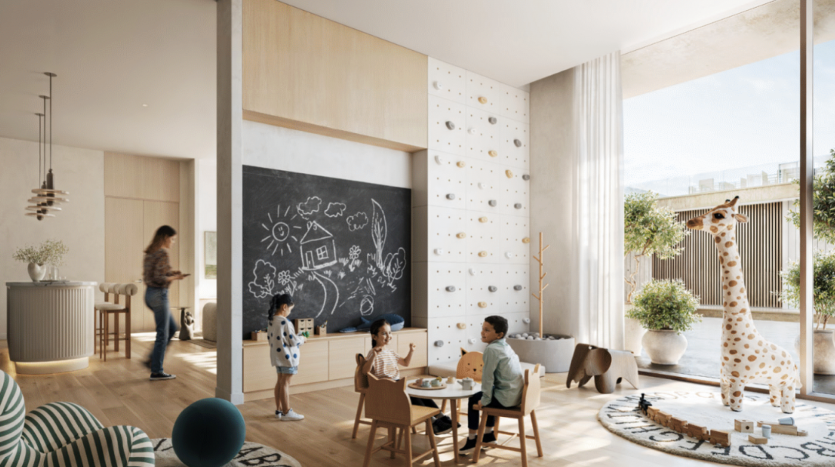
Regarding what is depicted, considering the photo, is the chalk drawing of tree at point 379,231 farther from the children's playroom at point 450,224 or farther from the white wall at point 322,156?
the white wall at point 322,156

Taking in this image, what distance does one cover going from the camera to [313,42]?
5801mm

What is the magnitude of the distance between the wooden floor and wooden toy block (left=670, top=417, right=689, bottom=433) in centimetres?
46

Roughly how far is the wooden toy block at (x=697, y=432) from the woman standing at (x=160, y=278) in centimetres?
519

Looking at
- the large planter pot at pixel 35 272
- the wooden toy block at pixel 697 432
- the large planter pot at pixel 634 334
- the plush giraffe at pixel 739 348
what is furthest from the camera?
the large planter pot at pixel 634 334

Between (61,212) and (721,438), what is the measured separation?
11.6 meters

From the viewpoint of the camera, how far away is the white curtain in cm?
718

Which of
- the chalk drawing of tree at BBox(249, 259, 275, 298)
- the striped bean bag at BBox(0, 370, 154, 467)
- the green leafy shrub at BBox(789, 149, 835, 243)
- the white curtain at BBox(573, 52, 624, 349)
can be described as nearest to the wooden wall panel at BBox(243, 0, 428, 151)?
the chalk drawing of tree at BBox(249, 259, 275, 298)

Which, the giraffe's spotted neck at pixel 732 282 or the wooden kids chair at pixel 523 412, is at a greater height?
the giraffe's spotted neck at pixel 732 282

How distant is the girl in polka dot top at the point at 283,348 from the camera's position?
451cm

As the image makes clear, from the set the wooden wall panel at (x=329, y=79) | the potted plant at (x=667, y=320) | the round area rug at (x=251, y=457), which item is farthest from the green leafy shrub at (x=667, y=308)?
the round area rug at (x=251, y=457)

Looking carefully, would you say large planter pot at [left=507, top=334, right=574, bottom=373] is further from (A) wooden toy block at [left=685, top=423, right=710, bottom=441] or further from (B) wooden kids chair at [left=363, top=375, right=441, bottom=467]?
(B) wooden kids chair at [left=363, top=375, right=441, bottom=467]

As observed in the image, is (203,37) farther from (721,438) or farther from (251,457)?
(721,438)

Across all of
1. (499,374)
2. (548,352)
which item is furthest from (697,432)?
(548,352)

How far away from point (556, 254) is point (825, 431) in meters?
4.03
